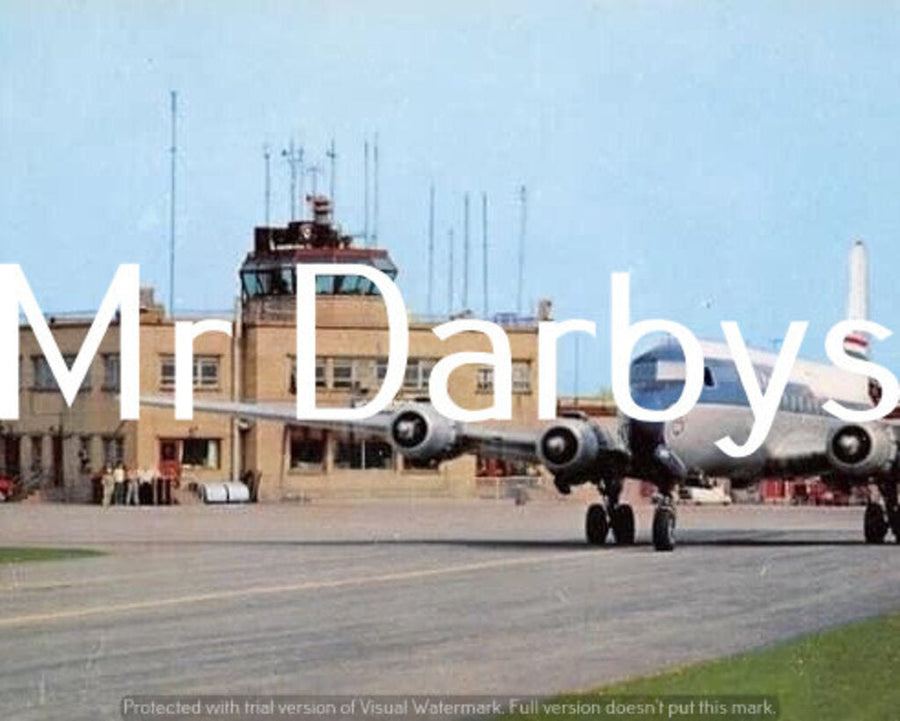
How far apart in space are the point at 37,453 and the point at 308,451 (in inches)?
→ 438

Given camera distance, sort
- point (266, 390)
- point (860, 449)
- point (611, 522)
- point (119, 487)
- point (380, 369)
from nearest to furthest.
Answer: point (860, 449) → point (611, 522) → point (119, 487) → point (266, 390) → point (380, 369)

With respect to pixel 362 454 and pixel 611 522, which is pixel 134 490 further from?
pixel 611 522

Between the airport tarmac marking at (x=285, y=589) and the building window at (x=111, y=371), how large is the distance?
54.0 metres

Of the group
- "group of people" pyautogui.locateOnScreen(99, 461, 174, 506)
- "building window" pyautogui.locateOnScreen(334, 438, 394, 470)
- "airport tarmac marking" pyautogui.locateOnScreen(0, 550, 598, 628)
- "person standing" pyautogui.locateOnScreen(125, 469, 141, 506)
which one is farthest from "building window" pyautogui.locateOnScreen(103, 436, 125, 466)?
"airport tarmac marking" pyautogui.locateOnScreen(0, 550, 598, 628)

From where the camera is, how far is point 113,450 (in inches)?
3760

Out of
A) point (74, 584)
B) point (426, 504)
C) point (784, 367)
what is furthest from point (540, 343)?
point (74, 584)

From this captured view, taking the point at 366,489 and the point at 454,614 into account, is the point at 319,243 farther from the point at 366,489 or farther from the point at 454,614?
the point at 454,614

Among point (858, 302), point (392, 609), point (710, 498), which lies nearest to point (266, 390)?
point (710, 498)

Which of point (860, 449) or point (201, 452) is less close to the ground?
point (201, 452)

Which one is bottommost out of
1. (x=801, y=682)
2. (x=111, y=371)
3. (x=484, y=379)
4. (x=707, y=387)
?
(x=801, y=682)

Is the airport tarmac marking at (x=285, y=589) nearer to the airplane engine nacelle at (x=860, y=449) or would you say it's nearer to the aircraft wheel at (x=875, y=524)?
the airplane engine nacelle at (x=860, y=449)

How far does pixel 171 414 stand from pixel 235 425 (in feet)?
8.30

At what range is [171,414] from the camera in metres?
95.4

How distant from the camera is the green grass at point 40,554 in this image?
136 ft
